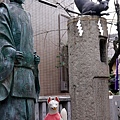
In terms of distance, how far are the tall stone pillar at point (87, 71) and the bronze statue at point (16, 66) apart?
2084 millimetres

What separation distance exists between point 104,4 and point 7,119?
110 inches

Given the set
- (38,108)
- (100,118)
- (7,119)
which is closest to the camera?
(7,119)

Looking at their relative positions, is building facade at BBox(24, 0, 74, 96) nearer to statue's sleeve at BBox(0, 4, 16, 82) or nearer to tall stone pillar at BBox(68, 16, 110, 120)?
tall stone pillar at BBox(68, 16, 110, 120)

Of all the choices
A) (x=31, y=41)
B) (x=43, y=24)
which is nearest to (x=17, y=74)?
(x=31, y=41)

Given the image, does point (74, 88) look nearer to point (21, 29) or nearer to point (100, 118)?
point (100, 118)

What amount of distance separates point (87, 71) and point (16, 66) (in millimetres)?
2265

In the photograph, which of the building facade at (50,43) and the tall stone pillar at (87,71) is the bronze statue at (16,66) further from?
the building facade at (50,43)

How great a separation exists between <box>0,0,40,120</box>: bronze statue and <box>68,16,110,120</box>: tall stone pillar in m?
2.08

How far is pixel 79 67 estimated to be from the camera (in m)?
4.17

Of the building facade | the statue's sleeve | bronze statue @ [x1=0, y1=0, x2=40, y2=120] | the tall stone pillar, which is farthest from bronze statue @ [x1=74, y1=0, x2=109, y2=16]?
the statue's sleeve

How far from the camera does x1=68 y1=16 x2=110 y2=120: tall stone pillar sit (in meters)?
4.12

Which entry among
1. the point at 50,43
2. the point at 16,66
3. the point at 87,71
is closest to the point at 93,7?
the point at 87,71

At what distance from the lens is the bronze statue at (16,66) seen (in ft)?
6.21

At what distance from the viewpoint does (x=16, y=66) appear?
6.44ft
